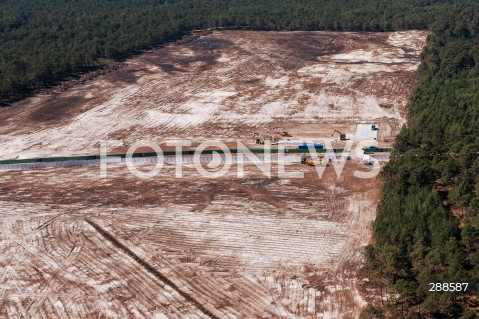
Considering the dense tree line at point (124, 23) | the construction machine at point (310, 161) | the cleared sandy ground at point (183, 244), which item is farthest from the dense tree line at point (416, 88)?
the construction machine at point (310, 161)

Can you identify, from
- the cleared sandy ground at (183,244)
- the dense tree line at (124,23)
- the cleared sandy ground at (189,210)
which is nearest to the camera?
the cleared sandy ground at (183,244)

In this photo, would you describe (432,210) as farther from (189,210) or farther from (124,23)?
(124,23)

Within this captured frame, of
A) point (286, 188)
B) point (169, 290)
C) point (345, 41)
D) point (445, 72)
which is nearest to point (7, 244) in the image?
point (169, 290)

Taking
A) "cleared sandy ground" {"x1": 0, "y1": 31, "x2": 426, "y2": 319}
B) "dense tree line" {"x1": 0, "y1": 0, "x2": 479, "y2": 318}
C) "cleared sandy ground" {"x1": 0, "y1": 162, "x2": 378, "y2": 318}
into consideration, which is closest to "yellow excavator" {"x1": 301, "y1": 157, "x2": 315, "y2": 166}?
"cleared sandy ground" {"x1": 0, "y1": 31, "x2": 426, "y2": 319}

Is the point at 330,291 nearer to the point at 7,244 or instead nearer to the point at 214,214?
the point at 214,214

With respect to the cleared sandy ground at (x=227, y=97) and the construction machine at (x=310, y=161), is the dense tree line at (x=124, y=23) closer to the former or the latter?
the cleared sandy ground at (x=227, y=97)

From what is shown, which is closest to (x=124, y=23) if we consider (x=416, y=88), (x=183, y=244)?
(x=416, y=88)
